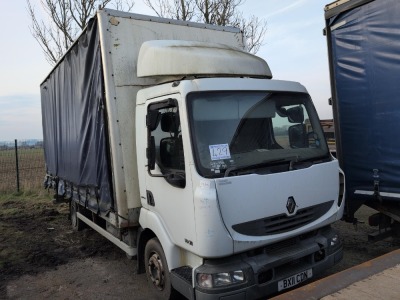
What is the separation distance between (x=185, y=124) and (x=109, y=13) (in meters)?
1.96

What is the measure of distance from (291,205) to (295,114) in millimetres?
1098

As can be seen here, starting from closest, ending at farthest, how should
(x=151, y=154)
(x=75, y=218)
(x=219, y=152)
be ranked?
(x=219, y=152) → (x=151, y=154) → (x=75, y=218)

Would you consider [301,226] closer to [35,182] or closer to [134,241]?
[134,241]

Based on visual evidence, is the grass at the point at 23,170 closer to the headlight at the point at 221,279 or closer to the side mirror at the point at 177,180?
the side mirror at the point at 177,180

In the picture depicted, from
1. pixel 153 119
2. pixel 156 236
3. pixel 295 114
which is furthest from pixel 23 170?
pixel 295 114

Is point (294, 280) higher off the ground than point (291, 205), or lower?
lower

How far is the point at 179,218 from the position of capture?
3.45m

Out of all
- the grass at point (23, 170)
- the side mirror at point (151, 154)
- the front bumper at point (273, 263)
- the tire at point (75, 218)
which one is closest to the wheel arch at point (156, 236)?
the front bumper at point (273, 263)

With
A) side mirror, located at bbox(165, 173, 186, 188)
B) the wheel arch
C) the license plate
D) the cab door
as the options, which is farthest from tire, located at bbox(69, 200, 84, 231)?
the license plate

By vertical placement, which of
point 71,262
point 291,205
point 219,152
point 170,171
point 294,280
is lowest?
point 71,262

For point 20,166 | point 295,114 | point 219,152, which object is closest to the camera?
point 219,152

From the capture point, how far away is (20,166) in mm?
13781

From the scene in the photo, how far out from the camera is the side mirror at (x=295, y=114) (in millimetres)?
4000

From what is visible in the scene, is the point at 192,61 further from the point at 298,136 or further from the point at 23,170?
the point at 23,170
